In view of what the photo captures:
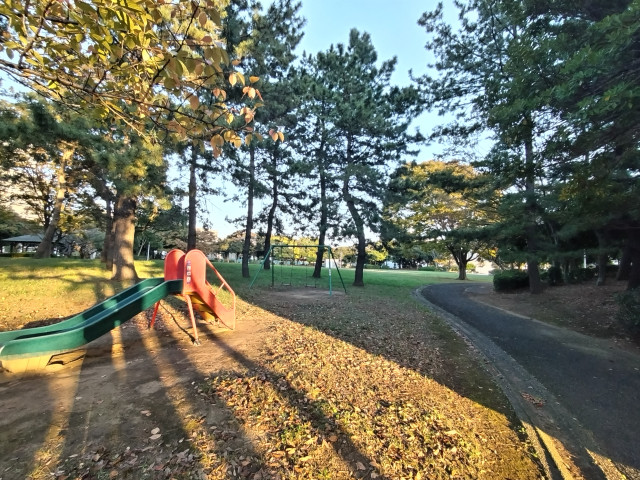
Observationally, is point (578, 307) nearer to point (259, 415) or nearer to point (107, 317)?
point (259, 415)

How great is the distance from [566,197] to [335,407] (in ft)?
24.8

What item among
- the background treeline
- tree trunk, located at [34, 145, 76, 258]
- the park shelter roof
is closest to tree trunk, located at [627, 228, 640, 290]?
the background treeline

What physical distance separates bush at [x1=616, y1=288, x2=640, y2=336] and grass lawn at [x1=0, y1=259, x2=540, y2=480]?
342 centimetres

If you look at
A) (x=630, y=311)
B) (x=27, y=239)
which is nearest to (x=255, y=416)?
(x=630, y=311)

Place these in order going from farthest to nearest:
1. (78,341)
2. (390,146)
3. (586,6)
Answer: (390,146)
(586,6)
(78,341)

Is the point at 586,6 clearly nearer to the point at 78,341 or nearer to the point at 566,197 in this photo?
the point at 566,197

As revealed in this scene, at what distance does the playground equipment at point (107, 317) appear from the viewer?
348 cm

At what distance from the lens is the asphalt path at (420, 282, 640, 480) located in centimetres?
278

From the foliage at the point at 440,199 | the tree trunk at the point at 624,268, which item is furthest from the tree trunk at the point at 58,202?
the tree trunk at the point at 624,268

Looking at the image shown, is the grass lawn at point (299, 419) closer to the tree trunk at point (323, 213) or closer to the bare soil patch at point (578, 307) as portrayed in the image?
the bare soil patch at point (578, 307)

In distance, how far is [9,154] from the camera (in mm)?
8086

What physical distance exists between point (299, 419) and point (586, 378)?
398cm

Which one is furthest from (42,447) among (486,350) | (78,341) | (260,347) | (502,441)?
(486,350)

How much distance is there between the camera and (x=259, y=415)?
291 centimetres
